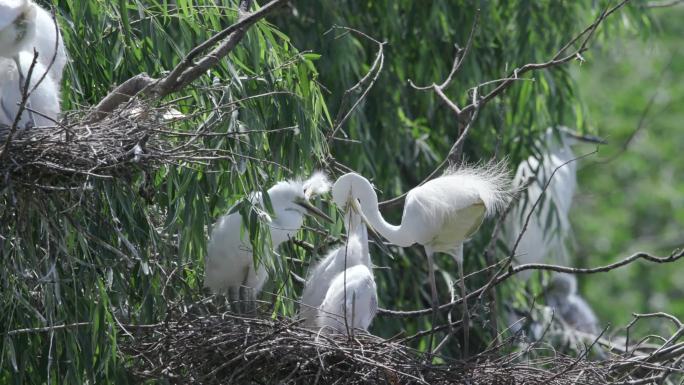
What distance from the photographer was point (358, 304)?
402 centimetres

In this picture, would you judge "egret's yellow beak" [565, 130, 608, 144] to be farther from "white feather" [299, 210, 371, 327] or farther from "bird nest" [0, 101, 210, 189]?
"bird nest" [0, 101, 210, 189]

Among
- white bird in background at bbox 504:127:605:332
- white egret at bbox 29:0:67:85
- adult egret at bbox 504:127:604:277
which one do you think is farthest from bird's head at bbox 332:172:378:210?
adult egret at bbox 504:127:604:277

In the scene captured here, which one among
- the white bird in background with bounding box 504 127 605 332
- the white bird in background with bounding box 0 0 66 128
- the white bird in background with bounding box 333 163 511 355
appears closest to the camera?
the white bird in background with bounding box 0 0 66 128

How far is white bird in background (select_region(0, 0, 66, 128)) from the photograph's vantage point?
11.1 ft

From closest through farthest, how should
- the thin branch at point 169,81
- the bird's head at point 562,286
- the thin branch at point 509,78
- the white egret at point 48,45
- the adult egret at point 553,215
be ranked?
the thin branch at point 169,81 < the white egret at point 48,45 < the thin branch at point 509,78 < the adult egret at point 553,215 < the bird's head at point 562,286

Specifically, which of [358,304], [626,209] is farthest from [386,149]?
[626,209]

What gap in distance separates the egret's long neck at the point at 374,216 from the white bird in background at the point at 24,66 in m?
0.94

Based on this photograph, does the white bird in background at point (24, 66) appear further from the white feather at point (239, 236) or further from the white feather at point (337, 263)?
the white feather at point (337, 263)

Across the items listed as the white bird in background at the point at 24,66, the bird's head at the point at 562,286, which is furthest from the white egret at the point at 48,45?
the bird's head at the point at 562,286

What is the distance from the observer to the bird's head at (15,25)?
337 centimetres

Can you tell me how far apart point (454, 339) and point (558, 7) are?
4.82ft

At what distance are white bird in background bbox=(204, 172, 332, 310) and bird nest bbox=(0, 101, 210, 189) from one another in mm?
909

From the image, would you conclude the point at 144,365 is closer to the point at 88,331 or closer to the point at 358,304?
the point at 88,331

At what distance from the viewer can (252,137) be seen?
3.88 metres
